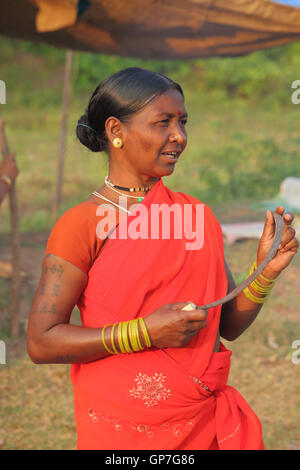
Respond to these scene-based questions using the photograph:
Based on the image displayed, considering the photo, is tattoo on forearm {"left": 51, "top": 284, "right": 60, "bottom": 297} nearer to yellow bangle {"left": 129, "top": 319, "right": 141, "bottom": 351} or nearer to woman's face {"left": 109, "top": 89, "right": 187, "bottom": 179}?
yellow bangle {"left": 129, "top": 319, "right": 141, "bottom": 351}

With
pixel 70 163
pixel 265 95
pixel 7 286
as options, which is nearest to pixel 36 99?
pixel 70 163

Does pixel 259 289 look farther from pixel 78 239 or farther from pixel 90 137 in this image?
pixel 90 137

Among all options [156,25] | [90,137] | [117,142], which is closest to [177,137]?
[117,142]

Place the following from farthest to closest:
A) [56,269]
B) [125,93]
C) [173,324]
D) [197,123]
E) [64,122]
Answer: [197,123]
[64,122]
[125,93]
[56,269]
[173,324]

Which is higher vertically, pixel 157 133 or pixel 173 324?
pixel 157 133

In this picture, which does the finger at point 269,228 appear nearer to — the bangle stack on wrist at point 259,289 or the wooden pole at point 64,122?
the bangle stack on wrist at point 259,289

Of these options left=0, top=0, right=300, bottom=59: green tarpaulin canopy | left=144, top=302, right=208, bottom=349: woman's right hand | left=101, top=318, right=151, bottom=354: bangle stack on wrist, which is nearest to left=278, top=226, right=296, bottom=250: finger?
left=144, top=302, right=208, bottom=349: woman's right hand

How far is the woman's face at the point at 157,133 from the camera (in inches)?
60.9

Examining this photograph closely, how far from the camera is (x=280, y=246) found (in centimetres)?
162

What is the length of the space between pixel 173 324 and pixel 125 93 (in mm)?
693

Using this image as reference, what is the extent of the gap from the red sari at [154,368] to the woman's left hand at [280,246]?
0.49 ft

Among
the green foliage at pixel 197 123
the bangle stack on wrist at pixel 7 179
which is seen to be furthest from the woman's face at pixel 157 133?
the green foliage at pixel 197 123

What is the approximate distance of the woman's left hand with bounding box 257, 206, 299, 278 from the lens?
5.26ft

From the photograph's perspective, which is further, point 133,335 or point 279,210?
point 279,210
